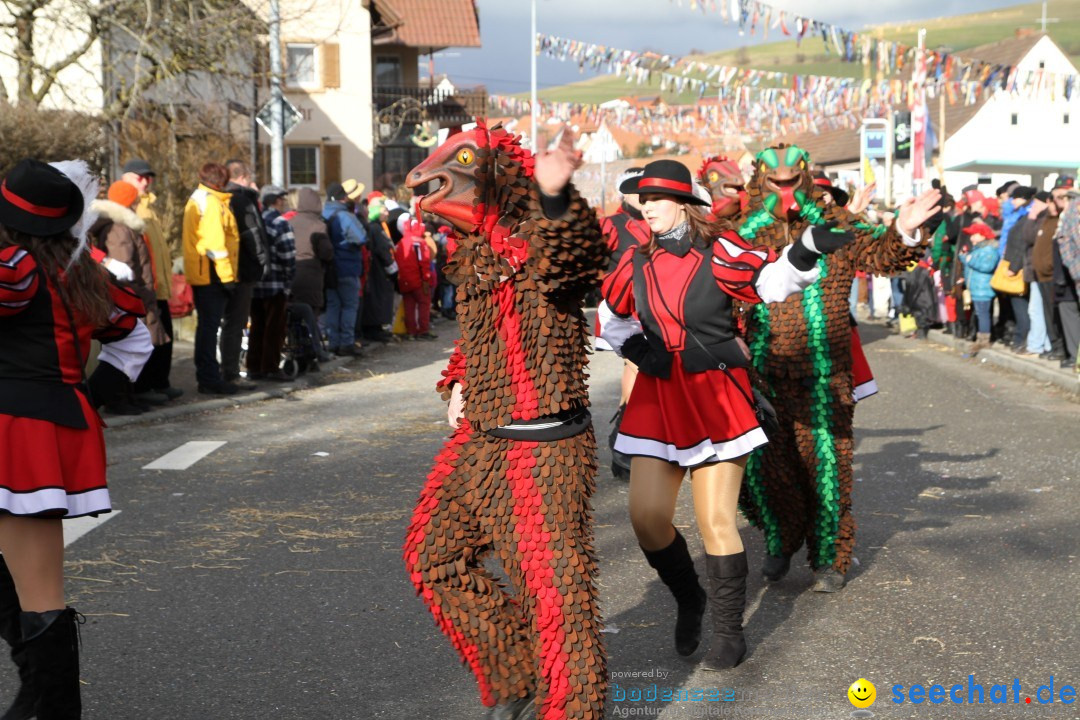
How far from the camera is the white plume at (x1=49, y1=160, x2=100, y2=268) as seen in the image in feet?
13.9

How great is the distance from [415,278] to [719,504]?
13.3 metres

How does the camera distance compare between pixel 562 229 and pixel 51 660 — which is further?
pixel 51 660

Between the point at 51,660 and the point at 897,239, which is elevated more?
the point at 897,239

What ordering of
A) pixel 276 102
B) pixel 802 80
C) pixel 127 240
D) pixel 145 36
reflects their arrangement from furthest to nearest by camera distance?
1. pixel 802 80
2. pixel 145 36
3. pixel 276 102
4. pixel 127 240

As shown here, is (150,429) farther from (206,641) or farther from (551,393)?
(551,393)

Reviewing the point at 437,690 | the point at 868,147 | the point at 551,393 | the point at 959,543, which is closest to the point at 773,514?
the point at 959,543

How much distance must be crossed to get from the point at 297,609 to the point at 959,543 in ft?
11.2

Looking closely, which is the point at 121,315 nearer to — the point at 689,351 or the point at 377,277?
the point at 689,351

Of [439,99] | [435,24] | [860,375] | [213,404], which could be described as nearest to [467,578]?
[860,375]

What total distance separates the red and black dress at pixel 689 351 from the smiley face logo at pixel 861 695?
92cm

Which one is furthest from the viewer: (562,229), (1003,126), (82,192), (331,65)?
(1003,126)

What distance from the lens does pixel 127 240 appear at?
10.8 meters

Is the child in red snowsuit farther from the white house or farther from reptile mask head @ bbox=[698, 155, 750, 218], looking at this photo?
the white house

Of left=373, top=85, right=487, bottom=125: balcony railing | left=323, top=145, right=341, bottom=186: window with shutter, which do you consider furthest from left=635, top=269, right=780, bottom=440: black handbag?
left=373, top=85, right=487, bottom=125: balcony railing
